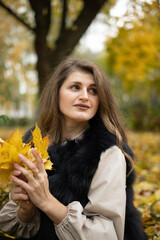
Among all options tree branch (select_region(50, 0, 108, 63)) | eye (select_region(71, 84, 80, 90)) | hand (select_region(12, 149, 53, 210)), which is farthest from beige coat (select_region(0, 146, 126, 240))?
tree branch (select_region(50, 0, 108, 63))

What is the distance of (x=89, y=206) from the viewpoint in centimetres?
147

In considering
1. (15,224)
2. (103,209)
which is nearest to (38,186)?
(103,209)

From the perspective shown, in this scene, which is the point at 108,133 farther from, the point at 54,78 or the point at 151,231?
the point at 151,231

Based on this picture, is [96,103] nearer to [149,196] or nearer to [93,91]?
[93,91]

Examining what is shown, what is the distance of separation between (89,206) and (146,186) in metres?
2.07

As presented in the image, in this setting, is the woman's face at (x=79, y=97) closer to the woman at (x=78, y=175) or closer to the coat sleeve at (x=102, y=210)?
the woman at (x=78, y=175)

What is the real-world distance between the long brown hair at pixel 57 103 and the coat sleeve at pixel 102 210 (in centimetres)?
36

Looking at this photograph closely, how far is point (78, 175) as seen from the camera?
5.16 ft

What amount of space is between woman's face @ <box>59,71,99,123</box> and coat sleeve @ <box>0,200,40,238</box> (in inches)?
29.4

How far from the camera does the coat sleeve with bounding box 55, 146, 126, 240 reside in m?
1.39

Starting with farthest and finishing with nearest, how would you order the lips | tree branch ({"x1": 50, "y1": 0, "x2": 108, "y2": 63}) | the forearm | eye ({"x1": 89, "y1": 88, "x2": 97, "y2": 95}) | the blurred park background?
tree branch ({"x1": 50, "y1": 0, "x2": 108, "y2": 63})
the blurred park background
eye ({"x1": 89, "y1": 88, "x2": 97, "y2": 95})
the lips
the forearm

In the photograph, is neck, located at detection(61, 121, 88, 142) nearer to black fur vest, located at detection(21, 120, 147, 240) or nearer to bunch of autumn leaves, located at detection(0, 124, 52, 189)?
black fur vest, located at detection(21, 120, 147, 240)

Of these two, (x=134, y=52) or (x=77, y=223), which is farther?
(x=134, y=52)

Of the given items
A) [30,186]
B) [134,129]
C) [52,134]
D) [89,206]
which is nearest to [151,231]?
[89,206]
